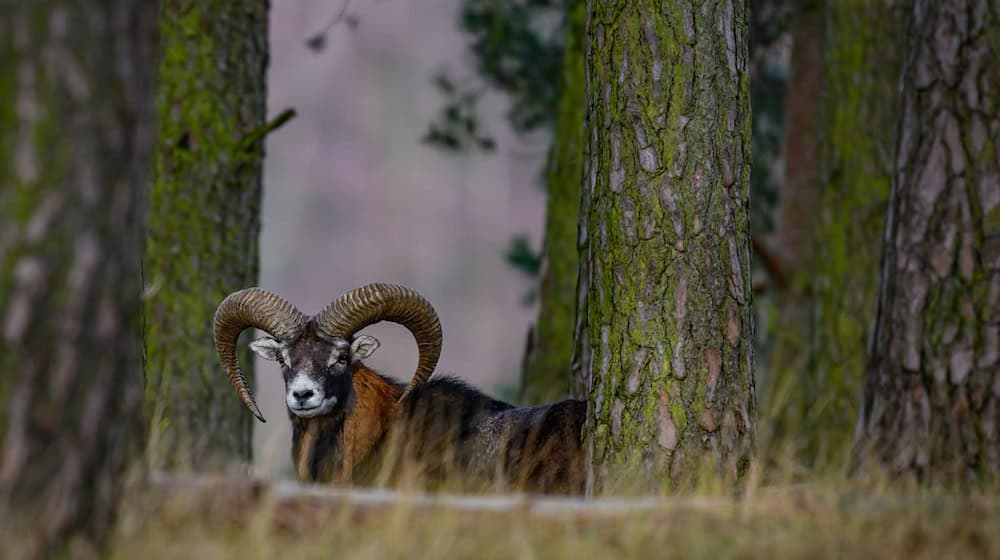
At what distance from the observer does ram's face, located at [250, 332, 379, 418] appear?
915cm

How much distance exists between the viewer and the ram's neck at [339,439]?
9.41 metres

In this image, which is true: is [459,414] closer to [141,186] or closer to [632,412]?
[632,412]

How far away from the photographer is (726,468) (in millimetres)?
6996

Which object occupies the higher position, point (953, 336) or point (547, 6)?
point (547, 6)

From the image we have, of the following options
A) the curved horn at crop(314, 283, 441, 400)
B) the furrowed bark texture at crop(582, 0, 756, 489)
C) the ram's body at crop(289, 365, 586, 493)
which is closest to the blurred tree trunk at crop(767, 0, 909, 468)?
the curved horn at crop(314, 283, 441, 400)

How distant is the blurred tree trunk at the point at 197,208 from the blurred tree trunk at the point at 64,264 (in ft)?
18.9

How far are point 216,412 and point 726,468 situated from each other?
4.83 m

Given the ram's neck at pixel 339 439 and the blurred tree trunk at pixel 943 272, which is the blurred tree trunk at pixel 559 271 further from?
the blurred tree trunk at pixel 943 272

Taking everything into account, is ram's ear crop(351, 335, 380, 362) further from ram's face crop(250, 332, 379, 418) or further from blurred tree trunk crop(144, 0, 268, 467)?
blurred tree trunk crop(144, 0, 268, 467)

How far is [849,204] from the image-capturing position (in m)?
12.5

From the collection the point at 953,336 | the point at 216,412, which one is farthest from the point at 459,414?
the point at 953,336

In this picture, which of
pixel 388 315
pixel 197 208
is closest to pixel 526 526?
pixel 388 315

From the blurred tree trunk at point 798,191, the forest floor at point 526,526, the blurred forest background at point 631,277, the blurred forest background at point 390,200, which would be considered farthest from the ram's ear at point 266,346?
the blurred forest background at point 390,200

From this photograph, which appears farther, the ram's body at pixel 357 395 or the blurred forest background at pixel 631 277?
the ram's body at pixel 357 395
